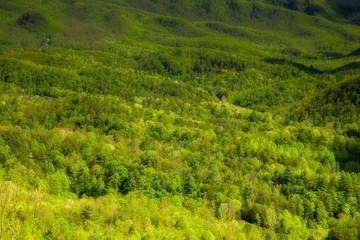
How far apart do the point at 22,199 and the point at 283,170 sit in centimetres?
9649

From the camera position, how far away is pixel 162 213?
119062mm

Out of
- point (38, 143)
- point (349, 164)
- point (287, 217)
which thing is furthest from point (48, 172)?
point (349, 164)

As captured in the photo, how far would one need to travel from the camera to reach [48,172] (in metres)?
134

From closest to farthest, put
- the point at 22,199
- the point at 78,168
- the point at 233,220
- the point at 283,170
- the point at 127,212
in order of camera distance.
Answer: the point at 22,199 < the point at 127,212 < the point at 233,220 < the point at 78,168 < the point at 283,170

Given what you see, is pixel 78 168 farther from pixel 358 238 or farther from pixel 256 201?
pixel 358 238

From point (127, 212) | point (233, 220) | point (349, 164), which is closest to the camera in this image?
point (127, 212)

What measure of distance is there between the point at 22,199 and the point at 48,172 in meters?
38.6

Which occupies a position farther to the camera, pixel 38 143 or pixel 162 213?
pixel 38 143

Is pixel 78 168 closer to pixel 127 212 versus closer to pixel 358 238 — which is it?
pixel 127 212

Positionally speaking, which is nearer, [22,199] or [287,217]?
[22,199]

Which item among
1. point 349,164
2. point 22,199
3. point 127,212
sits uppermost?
point 22,199

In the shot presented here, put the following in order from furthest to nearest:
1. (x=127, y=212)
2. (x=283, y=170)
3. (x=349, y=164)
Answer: (x=349, y=164) < (x=283, y=170) < (x=127, y=212)

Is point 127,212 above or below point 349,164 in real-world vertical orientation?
above

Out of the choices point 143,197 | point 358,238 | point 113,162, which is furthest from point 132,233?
point 358,238
